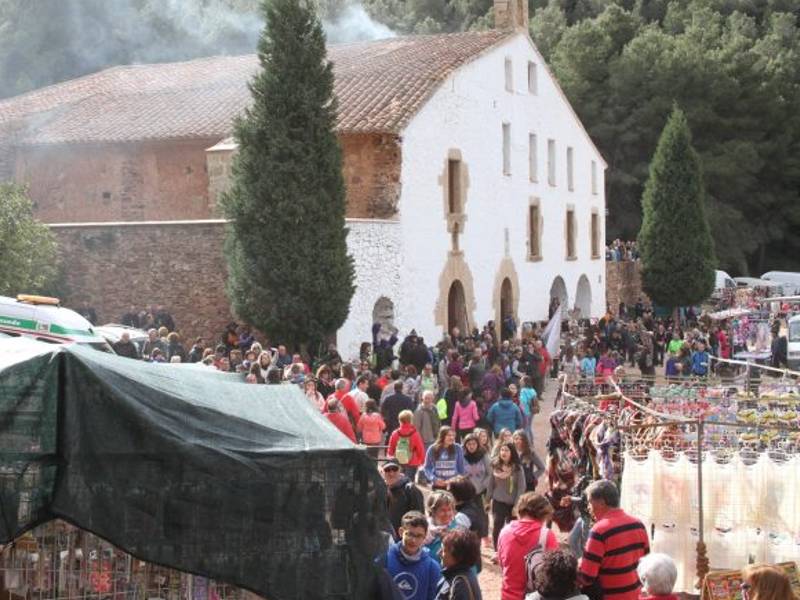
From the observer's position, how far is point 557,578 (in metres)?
6.61

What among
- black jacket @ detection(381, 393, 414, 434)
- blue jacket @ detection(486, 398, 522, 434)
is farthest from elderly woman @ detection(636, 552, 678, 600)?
black jacket @ detection(381, 393, 414, 434)

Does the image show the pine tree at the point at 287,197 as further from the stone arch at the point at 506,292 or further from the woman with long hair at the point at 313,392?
the stone arch at the point at 506,292

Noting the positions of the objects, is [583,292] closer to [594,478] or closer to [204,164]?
[204,164]

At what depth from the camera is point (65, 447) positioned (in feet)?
21.3

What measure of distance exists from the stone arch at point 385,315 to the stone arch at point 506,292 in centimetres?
625

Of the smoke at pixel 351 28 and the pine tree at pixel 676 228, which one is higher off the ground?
the smoke at pixel 351 28

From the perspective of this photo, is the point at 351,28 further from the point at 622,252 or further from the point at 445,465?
the point at 445,465

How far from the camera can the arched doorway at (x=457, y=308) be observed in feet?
101

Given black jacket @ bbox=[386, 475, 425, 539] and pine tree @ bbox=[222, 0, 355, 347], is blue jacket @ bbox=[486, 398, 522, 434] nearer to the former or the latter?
black jacket @ bbox=[386, 475, 425, 539]

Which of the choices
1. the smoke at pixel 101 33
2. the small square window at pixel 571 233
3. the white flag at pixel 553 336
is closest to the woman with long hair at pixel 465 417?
the white flag at pixel 553 336

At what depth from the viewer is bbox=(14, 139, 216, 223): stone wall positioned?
98.8 ft

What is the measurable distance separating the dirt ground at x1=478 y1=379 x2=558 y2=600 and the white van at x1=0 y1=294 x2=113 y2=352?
20.5 ft

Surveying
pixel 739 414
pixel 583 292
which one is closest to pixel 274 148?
pixel 739 414

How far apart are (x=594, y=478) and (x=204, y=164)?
19523mm
